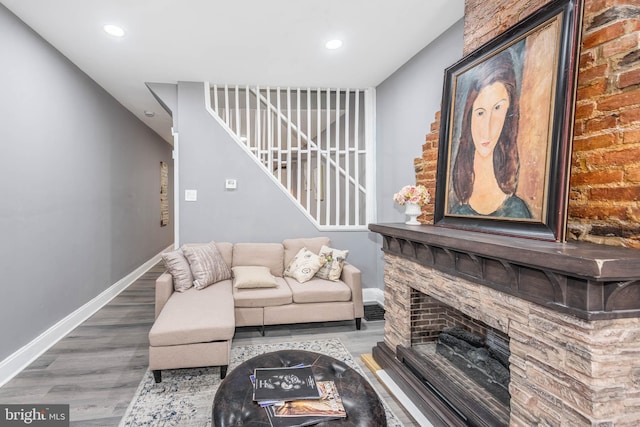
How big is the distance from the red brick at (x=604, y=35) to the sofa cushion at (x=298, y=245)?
2910 millimetres

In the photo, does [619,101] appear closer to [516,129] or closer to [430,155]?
[516,129]

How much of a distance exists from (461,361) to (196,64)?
3.54m

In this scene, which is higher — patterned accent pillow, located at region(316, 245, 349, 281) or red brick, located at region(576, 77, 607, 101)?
red brick, located at region(576, 77, 607, 101)

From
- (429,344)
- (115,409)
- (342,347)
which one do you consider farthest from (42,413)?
(429,344)

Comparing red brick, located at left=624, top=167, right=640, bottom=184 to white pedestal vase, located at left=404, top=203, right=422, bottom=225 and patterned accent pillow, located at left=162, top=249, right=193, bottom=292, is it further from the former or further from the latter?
patterned accent pillow, located at left=162, top=249, right=193, bottom=292

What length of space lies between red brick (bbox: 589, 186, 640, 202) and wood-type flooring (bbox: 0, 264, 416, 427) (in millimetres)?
1580

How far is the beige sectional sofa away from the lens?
2275mm

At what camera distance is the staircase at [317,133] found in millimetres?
4023

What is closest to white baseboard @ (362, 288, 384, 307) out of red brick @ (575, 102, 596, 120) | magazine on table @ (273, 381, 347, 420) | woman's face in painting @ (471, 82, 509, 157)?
woman's face in painting @ (471, 82, 509, 157)

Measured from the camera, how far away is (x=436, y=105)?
9.36 ft

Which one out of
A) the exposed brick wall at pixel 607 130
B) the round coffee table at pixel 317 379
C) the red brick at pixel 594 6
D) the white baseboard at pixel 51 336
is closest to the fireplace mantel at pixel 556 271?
the exposed brick wall at pixel 607 130

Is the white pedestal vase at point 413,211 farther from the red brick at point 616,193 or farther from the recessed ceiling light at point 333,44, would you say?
the recessed ceiling light at point 333,44

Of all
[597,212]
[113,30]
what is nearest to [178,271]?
[113,30]

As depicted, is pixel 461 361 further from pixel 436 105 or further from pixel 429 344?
pixel 436 105
